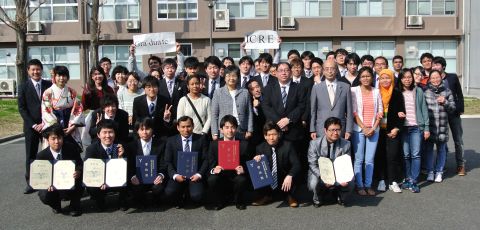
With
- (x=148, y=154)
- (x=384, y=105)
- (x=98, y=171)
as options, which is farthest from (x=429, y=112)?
(x=98, y=171)

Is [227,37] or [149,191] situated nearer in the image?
[149,191]

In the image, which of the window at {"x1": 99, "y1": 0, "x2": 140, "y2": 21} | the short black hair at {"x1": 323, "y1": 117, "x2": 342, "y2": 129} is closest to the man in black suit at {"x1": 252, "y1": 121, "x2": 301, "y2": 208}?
the short black hair at {"x1": 323, "y1": 117, "x2": 342, "y2": 129}

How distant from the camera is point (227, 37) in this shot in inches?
1030

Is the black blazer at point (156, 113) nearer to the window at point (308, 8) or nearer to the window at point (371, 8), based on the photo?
the window at point (308, 8)

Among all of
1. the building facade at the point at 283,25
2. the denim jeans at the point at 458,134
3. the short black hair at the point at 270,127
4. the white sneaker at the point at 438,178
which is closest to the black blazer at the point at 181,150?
the short black hair at the point at 270,127

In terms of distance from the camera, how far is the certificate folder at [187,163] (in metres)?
5.78

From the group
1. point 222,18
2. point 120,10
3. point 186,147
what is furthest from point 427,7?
point 186,147

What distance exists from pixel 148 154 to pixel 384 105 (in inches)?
129

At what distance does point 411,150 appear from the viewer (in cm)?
672

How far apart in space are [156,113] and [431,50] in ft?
78.7

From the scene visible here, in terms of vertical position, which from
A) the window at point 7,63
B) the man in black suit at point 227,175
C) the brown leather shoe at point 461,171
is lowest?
the brown leather shoe at point 461,171

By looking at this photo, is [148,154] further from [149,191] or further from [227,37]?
[227,37]

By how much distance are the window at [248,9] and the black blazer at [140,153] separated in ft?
70.1

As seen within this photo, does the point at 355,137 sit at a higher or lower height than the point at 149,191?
higher
